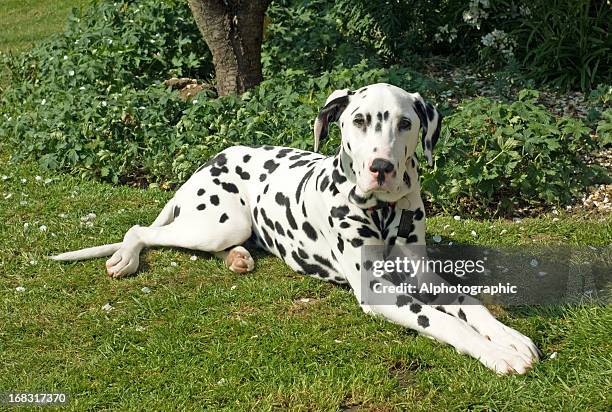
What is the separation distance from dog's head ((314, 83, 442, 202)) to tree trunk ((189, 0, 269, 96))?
12.7 feet

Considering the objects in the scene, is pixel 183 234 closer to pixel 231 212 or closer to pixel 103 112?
pixel 231 212

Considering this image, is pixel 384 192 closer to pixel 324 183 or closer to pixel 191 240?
pixel 324 183

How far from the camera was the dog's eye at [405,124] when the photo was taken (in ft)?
15.1

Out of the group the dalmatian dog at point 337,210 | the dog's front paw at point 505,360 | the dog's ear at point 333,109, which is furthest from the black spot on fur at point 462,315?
the dog's ear at point 333,109

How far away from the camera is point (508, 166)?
655cm

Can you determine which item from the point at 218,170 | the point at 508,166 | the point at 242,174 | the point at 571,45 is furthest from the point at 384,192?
the point at 571,45

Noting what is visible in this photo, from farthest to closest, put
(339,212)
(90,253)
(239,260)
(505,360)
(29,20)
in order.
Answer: (29,20), (90,253), (239,260), (339,212), (505,360)

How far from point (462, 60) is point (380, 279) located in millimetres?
6232

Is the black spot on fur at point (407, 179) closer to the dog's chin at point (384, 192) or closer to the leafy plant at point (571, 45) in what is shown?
the dog's chin at point (384, 192)

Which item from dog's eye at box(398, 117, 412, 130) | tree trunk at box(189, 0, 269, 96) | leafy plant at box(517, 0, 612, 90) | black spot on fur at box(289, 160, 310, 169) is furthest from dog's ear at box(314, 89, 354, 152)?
leafy plant at box(517, 0, 612, 90)

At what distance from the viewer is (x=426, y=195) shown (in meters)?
6.69

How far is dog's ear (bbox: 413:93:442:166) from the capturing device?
476 cm

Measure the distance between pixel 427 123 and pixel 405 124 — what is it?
0.22 meters

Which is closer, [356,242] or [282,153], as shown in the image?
[356,242]
